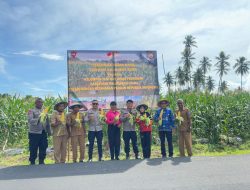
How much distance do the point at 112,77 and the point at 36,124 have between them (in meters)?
3.25

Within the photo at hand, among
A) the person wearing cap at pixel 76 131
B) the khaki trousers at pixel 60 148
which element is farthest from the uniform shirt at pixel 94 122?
the khaki trousers at pixel 60 148

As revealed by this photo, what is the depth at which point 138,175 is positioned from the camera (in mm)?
7133

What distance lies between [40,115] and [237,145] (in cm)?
891

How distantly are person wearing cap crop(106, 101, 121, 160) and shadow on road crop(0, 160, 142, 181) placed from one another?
0.96 meters

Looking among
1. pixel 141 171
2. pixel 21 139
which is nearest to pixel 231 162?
pixel 141 171

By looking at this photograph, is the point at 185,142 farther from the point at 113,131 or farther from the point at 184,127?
the point at 113,131

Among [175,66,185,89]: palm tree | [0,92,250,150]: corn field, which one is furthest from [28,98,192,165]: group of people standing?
[175,66,185,89]: palm tree

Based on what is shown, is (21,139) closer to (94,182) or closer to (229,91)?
(94,182)

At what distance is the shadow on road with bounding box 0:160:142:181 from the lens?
289 inches

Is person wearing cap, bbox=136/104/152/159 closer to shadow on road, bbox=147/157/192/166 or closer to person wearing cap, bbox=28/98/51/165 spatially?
shadow on road, bbox=147/157/192/166

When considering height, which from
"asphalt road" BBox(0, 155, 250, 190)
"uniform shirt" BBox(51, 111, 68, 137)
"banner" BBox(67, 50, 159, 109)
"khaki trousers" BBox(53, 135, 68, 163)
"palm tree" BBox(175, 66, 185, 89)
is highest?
"palm tree" BBox(175, 66, 185, 89)

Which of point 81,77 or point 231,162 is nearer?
point 231,162

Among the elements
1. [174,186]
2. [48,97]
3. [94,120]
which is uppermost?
[48,97]

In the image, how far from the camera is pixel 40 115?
29.7ft
